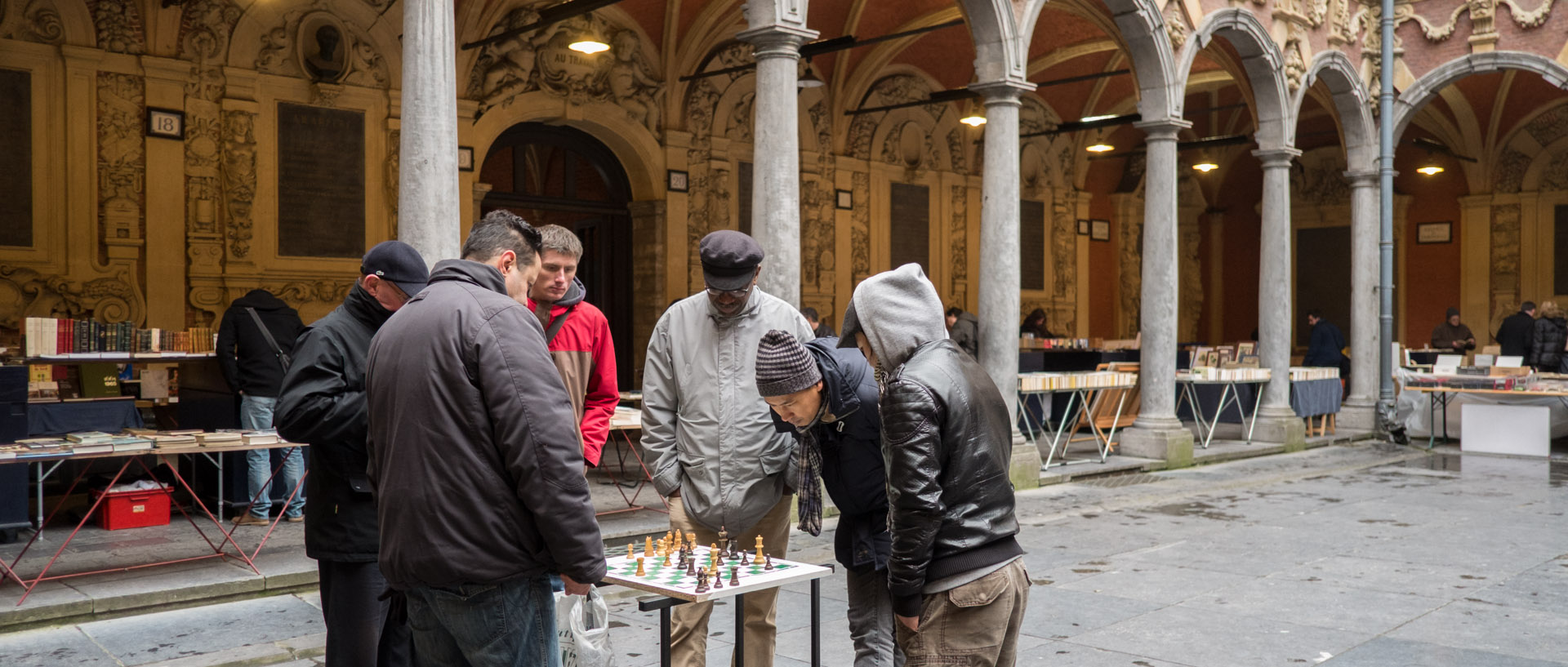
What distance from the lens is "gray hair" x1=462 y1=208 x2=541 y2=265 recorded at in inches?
110

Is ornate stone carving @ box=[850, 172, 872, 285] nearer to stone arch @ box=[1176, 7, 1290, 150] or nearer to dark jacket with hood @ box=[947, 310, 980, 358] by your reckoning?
dark jacket with hood @ box=[947, 310, 980, 358]

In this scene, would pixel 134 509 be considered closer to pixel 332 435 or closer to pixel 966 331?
pixel 332 435

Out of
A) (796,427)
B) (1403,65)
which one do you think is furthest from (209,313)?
(1403,65)

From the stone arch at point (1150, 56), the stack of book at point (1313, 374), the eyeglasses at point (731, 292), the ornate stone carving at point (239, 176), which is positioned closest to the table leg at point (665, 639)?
the eyeglasses at point (731, 292)

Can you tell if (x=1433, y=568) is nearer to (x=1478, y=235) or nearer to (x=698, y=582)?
(x=698, y=582)

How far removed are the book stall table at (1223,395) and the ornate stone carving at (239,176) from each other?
9052 mm

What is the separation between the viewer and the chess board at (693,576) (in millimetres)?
3006

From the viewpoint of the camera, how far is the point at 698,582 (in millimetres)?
3045

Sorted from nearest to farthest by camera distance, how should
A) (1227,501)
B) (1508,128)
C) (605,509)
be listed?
(605,509)
(1227,501)
(1508,128)

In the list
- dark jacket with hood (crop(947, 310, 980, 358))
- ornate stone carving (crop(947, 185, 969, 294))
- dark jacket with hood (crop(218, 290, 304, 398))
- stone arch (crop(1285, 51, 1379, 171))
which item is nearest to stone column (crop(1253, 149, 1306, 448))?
stone arch (crop(1285, 51, 1379, 171))

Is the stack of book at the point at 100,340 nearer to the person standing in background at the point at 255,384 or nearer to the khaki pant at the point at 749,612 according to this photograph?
the person standing in background at the point at 255,384

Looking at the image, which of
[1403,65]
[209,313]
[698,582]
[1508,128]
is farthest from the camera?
[1508,128]

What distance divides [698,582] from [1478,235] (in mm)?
22020

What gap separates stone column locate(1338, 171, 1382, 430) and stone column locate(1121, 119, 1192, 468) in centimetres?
448
